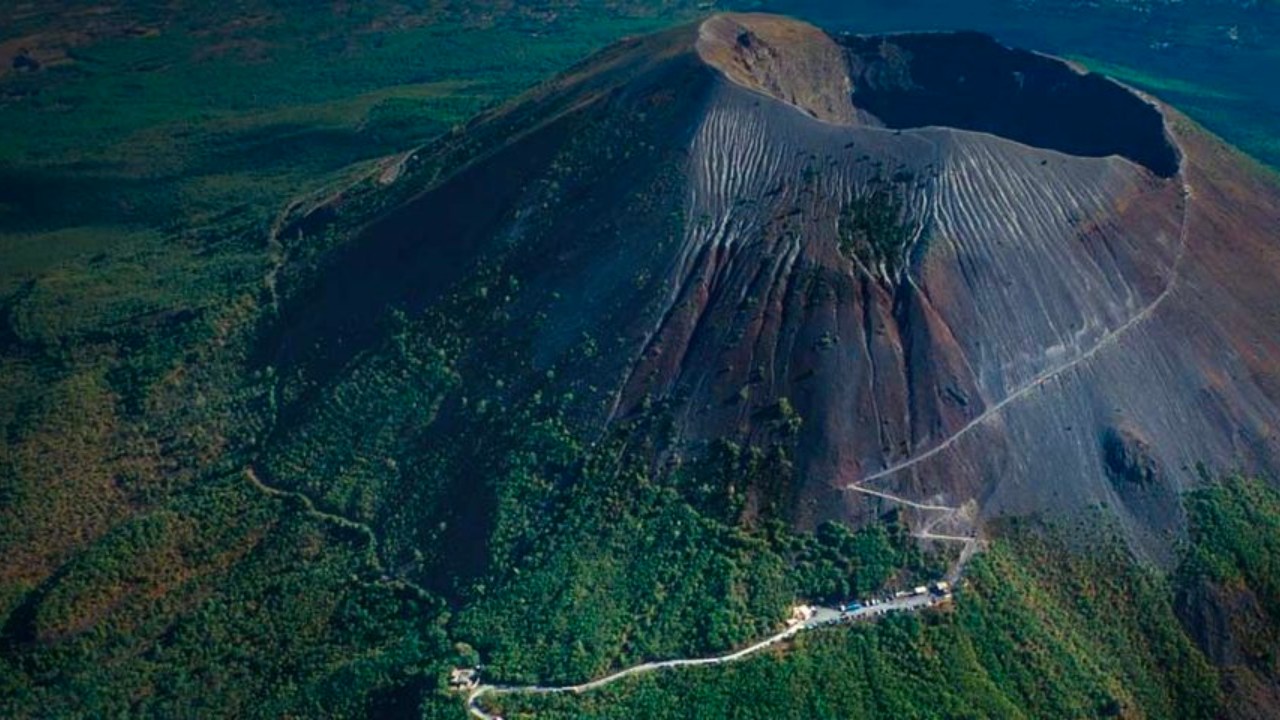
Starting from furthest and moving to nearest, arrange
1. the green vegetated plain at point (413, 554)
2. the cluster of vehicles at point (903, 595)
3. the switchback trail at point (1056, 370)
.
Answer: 1. the switchback trail at point (1056, 370)
2. the cluster of vehicles at point (903, 595)
3. the green vegetated plain at point (413, 554)

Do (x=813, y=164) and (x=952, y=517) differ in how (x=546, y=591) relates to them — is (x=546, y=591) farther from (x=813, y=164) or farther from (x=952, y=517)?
(x=813, y=164)

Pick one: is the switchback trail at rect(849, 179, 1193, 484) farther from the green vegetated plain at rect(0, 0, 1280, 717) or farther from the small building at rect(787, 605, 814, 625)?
the small building at rect(787, 605, 814, 625)

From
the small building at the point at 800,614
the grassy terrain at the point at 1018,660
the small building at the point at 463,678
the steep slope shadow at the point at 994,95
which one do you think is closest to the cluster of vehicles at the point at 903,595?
the grassy terrain at the point at 1018,660

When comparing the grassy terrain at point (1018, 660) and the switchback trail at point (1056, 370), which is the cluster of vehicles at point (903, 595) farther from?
the switchback trail at point (1056, 370)

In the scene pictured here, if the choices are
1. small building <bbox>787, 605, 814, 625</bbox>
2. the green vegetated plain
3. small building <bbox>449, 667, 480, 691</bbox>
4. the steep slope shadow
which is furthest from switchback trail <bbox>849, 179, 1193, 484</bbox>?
small building <bbox>449, 667, 480, 691</bbox>

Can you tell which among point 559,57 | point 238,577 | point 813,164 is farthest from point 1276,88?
point 238,577
